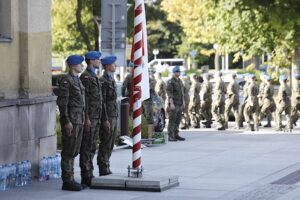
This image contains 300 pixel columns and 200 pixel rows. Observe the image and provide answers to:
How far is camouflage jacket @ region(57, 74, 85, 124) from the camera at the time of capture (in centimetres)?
1334

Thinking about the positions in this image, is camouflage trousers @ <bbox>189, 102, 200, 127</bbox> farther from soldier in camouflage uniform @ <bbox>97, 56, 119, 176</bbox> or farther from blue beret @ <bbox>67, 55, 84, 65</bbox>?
blue beret @ <bbox>67, 55, 84, 65</bbox>

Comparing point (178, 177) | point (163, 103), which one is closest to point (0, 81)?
point (178, 177)

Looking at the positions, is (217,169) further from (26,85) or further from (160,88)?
(160,88)

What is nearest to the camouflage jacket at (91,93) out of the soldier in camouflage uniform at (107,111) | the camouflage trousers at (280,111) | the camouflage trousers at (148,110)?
the soldier in camouflage uniform at (107,111)

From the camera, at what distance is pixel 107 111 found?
1461cm

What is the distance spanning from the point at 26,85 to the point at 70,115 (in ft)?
5.42

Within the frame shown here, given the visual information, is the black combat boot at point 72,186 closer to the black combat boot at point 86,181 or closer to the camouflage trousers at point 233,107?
the black combat boot at point 86,181

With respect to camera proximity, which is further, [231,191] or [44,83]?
[44,83]

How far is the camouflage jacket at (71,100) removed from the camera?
13.3 metres

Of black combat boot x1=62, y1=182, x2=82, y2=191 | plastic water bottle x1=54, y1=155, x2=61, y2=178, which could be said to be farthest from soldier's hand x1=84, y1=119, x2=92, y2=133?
plastic water bottle x1=54, y1=155, x2=61, y2=178

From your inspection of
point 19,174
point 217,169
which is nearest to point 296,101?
point 217,169

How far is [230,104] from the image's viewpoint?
27.8 metres

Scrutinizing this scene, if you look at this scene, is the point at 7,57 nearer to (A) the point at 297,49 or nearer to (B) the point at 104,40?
(B) the point at 104,40

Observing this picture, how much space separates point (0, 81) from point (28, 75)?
81cm
